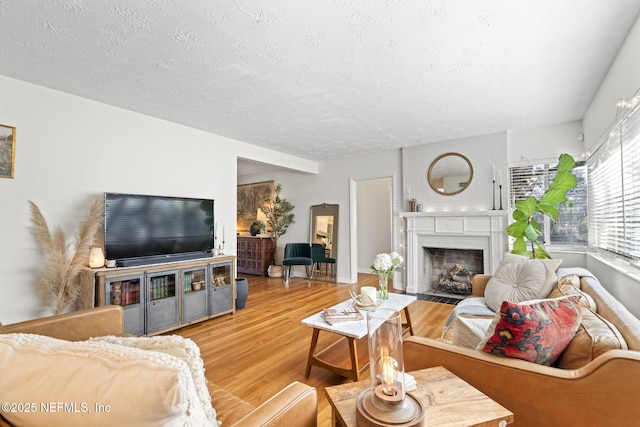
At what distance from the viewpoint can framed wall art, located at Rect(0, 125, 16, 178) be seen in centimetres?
256

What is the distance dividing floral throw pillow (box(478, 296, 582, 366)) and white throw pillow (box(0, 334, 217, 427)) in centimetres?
119

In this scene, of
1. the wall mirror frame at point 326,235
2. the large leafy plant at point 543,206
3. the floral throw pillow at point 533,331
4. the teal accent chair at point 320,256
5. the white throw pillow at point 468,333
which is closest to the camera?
the floral throw pillow at point 533,331

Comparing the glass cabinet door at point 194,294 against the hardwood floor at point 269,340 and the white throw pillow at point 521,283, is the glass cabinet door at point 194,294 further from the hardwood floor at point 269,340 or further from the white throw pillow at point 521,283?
the white throw pillow at point 521,283

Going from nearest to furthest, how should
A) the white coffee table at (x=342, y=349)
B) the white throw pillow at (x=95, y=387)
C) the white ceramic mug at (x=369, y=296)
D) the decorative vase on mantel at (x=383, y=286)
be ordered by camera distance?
the white throw pillow at (x=95, y=387) < the white coffee table at (x=342, y=349) < the white ceramic mug at (x=369, y=296) < the decorative vase on mantel at (x=383, y=286)

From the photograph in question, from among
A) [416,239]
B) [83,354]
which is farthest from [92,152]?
[416,239]

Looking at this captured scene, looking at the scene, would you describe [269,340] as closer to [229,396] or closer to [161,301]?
[161,301]

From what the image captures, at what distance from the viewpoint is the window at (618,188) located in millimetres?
2098

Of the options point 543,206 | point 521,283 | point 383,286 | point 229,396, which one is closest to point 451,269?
point 543,206

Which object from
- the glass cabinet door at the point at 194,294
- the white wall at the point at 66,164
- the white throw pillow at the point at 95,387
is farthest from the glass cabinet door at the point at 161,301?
the white throw pillow at the point at 95,387

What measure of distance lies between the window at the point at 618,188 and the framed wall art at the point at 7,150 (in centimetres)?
495

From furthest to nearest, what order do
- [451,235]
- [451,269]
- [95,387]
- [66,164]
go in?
[451,269]
[451,235]
[66,164]
[95,387]

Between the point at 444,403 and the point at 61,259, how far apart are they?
333cm

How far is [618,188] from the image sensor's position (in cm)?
252

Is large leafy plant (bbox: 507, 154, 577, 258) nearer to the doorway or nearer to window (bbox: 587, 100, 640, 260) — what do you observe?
window (bbox: 587, 100, 640, 260)
